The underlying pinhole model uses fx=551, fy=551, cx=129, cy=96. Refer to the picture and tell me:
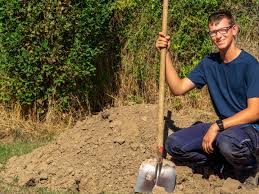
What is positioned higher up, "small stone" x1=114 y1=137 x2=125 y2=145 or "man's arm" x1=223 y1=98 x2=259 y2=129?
"man's arm" x1=223 y1=98 x2=259 y2=129

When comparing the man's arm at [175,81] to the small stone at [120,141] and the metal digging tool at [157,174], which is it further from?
the small stone at [120,141]

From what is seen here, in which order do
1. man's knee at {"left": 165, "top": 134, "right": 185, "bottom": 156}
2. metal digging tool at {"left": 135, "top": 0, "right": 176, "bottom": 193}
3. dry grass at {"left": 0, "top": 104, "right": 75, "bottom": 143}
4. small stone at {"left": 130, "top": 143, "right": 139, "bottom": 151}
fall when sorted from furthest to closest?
dry grass at {"left": 0, "top": 104, "right": 75, "bottom": 143} → small stone at {"left": 130, "top": 143, "right": 139, "bottom": 151} → man's knee at {"left": 165, "top": 134, "right": 185, "bottom": 156} → metal digging tool at {"left": 135, "top": 0, "right": 176, "bottom": 193}

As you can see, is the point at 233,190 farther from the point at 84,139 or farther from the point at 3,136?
the point at 3,136

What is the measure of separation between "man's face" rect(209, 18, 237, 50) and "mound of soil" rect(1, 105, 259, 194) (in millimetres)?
1330

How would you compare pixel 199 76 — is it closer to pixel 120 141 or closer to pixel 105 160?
pixel 120 141

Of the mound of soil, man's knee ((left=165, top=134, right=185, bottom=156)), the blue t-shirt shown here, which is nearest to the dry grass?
the mound of soil

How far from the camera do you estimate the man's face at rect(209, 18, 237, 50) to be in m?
5.17

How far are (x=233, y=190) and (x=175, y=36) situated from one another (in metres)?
3.48

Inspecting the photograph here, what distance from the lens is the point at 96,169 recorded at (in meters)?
5.64

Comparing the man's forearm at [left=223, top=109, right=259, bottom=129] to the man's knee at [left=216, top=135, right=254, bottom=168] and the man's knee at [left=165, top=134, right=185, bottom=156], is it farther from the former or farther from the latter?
the man's knee at [left=165, top=134, right=185, bottom=156]

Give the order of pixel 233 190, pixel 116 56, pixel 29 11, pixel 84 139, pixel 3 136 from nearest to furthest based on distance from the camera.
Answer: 1. pixel 233 190
2. pixel 84 139
3. pixel 29 11
4. pixel 3 136
5. pixel 116 56

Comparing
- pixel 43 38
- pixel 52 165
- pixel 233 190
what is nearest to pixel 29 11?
pixel 43 38

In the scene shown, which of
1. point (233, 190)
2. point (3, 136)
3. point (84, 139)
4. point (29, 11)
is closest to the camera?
point (233, 190)

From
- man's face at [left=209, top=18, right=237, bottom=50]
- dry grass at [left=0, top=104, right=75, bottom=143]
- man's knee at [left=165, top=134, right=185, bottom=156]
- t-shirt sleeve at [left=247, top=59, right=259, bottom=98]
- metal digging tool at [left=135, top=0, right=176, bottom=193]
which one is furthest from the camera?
dry grass at [left=0, top=104, right=75, bottom=143]
